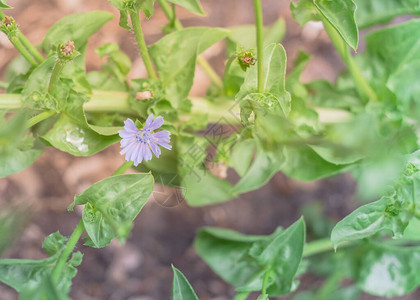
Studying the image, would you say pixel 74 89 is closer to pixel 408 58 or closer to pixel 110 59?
pixel 110 59

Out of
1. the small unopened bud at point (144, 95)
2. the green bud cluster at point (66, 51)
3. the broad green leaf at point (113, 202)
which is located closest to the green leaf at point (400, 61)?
the small unopened bud at point (144, 95)

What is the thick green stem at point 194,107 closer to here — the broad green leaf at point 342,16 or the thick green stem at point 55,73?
the thick green stem at point 55,73

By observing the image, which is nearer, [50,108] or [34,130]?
[50,108]

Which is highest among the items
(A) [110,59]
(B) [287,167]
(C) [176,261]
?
(A) [110,59]

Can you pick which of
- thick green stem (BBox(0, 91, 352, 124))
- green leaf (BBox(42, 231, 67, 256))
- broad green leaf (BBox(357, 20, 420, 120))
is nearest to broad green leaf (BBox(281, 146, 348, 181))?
thick green stem (BBox(0, 91, 352, 124))

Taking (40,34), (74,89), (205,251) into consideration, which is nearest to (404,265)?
(205,251)

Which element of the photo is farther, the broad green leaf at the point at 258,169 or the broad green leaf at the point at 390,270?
the broad green leaf at the point at 390,270

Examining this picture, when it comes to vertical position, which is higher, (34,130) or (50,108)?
(50,108)

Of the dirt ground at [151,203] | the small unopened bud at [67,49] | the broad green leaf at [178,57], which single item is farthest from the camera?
the dirt ground at [151,203]
